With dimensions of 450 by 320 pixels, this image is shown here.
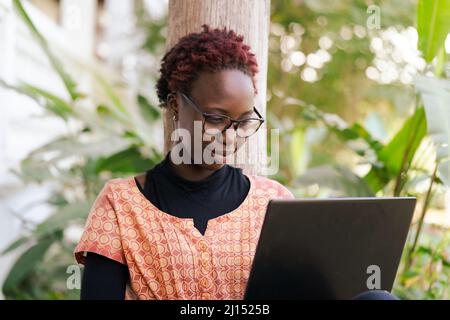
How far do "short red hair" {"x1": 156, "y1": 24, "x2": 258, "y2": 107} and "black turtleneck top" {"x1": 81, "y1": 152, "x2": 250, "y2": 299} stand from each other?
0.70 ft

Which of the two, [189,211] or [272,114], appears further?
[272,114]

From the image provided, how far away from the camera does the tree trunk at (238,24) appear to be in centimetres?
218

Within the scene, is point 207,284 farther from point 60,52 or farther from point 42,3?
point 42,3

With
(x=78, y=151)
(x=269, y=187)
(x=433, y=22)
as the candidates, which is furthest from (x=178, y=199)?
(x=78, y=151)

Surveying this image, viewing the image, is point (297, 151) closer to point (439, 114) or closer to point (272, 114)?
point (272, 114)

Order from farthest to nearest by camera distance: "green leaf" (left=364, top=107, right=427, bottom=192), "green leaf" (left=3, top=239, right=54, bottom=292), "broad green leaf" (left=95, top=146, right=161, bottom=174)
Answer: "green leaf" (left=3, top=239, right=54, bottom=292) → "broad green leaf" (left=95, top=146, right=161, bottom=174) → "green leaf" (left=364, top=107, right=427, bottom=192)

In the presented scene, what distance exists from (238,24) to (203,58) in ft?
1.76

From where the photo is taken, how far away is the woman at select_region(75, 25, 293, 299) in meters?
1.66

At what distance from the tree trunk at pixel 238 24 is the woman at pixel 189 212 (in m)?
0.41

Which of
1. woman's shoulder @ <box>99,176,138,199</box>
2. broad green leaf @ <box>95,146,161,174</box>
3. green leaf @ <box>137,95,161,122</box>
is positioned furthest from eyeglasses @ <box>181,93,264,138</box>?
green leaf @ <box>137,95,161,122</box>

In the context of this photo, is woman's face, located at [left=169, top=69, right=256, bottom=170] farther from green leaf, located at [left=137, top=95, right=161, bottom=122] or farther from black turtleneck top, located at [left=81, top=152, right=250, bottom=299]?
green leaf, located at [left=137, top=95, right=161, bottom=122]

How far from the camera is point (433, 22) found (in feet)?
7.86

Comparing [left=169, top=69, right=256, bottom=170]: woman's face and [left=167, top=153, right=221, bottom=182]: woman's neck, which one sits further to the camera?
[left=167, top=153, right=221, bottom=182]: woman's neck
